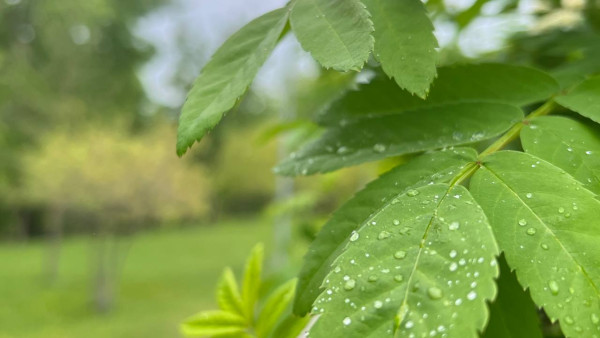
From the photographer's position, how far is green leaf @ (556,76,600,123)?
0.29 m

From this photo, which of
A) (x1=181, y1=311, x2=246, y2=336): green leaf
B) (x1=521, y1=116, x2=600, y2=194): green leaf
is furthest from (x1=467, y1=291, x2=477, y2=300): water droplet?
(x1=181, y1=311, x2=246, y2=336): green leaf

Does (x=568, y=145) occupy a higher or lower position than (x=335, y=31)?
lower

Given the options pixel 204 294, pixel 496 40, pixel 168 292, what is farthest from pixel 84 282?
pixel 496 40

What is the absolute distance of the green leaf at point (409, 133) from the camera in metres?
0.30

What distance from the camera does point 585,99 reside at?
308 millimetres

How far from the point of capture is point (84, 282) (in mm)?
12352

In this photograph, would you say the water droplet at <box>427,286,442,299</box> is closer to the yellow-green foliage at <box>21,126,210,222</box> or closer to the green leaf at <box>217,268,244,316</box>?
the green leaf at <box>217,268,244,316</box>

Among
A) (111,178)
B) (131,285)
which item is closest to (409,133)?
(111,178)

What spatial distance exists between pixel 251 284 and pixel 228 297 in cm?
2

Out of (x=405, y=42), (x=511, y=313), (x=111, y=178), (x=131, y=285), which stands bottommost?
(x=131, y=285)

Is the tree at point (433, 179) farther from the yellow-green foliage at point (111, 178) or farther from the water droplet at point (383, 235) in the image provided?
the yellow-green foliage at point (111, 178)

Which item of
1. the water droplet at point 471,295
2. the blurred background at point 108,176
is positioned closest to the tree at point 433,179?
the water droplet at point 471,295

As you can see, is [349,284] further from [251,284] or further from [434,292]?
[251,284]

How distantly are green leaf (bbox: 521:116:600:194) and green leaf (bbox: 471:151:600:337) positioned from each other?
3cm
